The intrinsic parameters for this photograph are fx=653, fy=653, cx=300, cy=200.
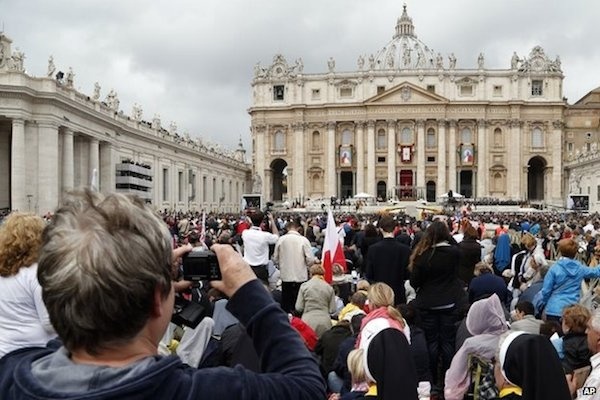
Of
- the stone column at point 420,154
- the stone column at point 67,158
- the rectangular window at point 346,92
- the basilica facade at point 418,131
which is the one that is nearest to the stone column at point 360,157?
the basilica facade at point 418,131

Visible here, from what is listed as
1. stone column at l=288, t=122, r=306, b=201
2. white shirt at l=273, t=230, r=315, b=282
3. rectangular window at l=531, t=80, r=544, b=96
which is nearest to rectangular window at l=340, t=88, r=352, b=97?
stone column at l=288, t=122, r=306, b=201

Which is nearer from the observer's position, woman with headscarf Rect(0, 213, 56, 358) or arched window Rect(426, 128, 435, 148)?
woman with headscarf Rect(0, 213, 56, 358)

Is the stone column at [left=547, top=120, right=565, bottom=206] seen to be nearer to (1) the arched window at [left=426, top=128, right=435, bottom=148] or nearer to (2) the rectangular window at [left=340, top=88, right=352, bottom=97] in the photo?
(1) the arched window at [left=426, top=128, right=435, bottom=148]

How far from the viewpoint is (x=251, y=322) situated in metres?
2.01

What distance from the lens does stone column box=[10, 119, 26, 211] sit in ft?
110

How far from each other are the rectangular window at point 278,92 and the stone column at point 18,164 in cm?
5720

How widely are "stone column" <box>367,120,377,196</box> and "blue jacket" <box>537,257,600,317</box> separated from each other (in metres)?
77.0

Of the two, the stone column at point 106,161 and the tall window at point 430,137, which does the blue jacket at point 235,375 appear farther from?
the tall window at point 430,137

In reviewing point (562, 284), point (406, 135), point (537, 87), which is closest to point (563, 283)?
point (562, 284)

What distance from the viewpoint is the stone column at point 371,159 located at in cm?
8456

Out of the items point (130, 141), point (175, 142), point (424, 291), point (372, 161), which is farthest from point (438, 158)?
point (424, 291)

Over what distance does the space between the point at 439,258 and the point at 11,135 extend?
1342 inches

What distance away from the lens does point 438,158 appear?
8450cm

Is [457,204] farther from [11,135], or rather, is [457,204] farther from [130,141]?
[11,135]
